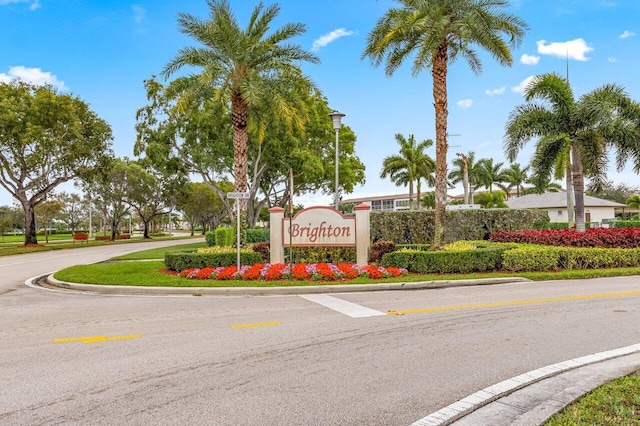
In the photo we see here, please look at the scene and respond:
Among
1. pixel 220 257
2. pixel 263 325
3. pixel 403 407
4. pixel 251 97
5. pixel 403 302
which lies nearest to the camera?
pixel 403 407

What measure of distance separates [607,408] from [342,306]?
5.58m

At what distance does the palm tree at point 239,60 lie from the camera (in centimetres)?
1758

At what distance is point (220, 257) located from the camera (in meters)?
14.7

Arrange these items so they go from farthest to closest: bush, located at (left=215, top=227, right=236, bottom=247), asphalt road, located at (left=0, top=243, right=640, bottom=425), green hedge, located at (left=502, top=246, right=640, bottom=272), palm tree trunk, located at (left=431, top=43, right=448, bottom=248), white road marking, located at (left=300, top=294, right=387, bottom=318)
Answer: bush, located at (left=215, top=227, right=236, bottom=247)
palm tree trunk, located at (left=431, top=43, right=448, bottom=248)
green hedge, located at (left=502, top=246, right=640, bottom=272)
white road marking, located at (left=300, top=294, right=387, bottom=318)
asphalt road, located at (left=0, top=243, right=640, bottom=425)

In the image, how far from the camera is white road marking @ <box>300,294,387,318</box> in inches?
321

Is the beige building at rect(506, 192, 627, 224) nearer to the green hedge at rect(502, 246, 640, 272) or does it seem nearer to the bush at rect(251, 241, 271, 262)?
the green hedge at rect(502, 246, 640, 272)

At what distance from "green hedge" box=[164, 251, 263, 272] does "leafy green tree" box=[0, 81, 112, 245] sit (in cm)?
2186

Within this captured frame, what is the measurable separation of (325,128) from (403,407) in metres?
30.0

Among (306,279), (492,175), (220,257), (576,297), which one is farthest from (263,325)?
(492,175)

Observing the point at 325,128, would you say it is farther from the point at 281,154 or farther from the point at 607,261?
the point at 607,261

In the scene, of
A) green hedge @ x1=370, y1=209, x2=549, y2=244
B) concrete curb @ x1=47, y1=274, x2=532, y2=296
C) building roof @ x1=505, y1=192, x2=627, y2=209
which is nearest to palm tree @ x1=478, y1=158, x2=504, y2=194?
building roof @ x1=505, y1=192, x2=627, y2=209

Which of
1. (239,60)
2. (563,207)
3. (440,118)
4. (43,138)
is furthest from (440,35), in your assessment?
(563,207)

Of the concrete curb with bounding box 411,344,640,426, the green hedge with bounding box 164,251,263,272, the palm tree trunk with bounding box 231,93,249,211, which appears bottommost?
the concrete curb with bounding box 411,344,640,426

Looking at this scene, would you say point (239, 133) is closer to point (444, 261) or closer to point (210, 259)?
point (210, 259)
